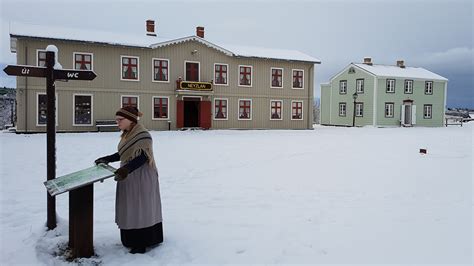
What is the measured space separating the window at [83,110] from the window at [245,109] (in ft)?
32.7

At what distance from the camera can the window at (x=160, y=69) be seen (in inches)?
981

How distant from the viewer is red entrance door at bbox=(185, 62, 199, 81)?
25797mm

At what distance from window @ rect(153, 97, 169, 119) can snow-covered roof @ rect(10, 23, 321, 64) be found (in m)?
3.31

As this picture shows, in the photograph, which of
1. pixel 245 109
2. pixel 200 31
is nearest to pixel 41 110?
pixel 200 31

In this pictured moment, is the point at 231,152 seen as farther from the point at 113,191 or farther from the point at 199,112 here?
the point at 199,112

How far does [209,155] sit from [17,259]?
28.2ft

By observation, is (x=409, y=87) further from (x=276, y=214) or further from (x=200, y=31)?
(x=276, y=214)

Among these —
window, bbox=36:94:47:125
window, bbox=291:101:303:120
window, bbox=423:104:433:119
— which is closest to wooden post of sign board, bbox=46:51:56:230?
window, bbox=36:94:47:125

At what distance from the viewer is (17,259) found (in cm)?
432

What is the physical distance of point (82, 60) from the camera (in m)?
23.0

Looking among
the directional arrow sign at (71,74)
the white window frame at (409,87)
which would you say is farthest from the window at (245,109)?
the directional arrow sign at (71,74)

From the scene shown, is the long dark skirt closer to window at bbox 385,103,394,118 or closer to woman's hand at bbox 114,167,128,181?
woman's hand at bbox 114,167,128,181

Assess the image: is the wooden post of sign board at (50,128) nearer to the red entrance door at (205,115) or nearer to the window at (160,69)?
the window at (160,69)

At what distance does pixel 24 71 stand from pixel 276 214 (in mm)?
4075
